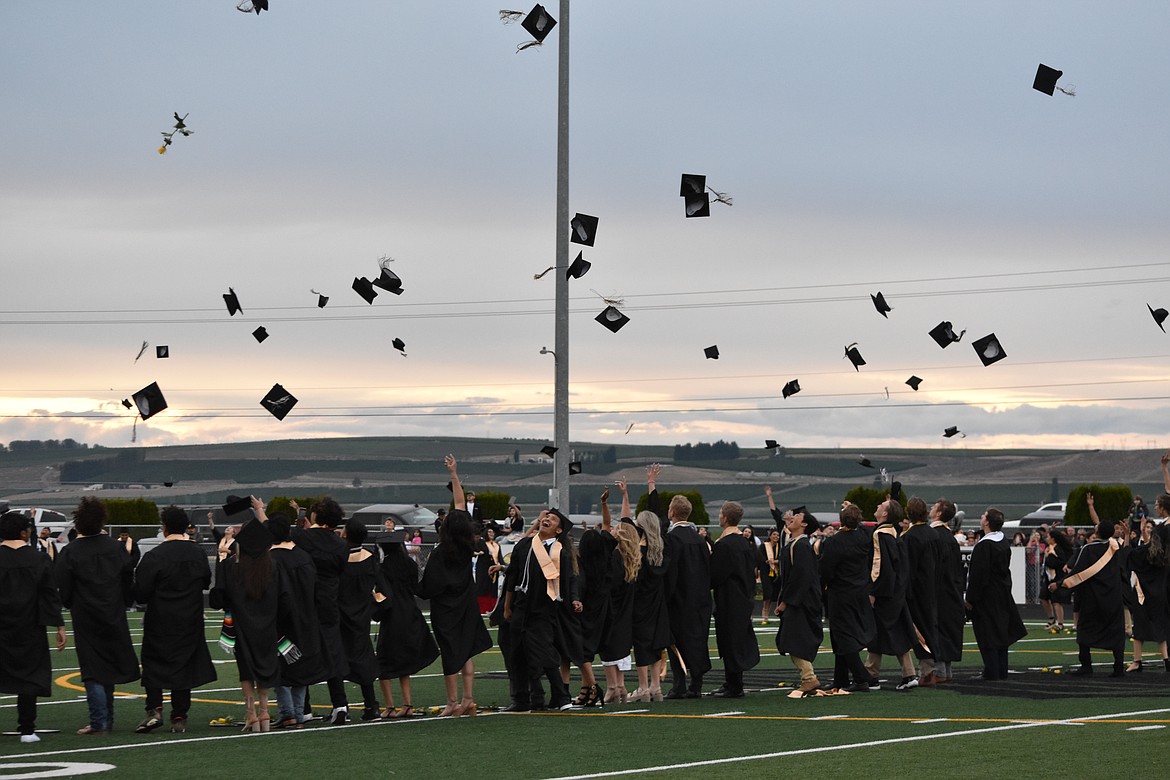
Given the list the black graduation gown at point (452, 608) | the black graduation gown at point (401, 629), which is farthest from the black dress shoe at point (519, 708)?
the black graduation gown at point (401, 629)

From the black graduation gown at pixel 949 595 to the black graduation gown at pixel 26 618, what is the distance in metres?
8.63

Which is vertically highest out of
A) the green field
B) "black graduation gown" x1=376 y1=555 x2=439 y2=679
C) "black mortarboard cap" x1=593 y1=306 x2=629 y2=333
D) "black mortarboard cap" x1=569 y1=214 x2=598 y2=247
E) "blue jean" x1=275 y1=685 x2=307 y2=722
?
"black mortarboard cap" x1=569 y1=214 x2=598 y2=247

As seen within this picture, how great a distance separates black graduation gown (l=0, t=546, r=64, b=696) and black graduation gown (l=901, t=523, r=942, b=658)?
8.01 m

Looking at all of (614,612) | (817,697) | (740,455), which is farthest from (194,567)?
(740,455)

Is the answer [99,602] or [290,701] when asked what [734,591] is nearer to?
[290,701]

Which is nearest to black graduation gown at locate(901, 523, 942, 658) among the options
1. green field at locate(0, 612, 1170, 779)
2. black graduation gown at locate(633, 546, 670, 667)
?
green field at locate(0, 612, 1170, 779)

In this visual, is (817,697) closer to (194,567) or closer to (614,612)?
(614,612)

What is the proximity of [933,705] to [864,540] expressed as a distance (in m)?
2.03

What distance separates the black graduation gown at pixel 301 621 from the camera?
12.4 meters

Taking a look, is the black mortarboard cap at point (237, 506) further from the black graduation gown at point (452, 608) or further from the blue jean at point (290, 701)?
the black graduation gown at point (452, 608)

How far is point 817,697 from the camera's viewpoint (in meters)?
14.1

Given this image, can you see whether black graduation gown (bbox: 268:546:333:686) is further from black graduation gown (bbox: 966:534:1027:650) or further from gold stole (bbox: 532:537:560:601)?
black graduation gown (bbox: 966:534:1027:650)

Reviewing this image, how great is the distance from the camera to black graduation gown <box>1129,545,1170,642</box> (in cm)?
1689

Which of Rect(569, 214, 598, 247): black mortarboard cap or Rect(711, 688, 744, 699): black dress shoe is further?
Rect(569, 214, 598, 247): black mortarboard cap
